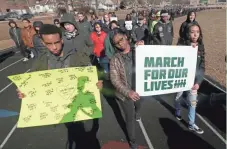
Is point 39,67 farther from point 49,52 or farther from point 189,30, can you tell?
point 189,30

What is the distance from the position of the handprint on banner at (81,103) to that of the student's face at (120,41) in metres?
0.76

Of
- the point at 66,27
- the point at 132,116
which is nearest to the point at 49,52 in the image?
the point at 132,116

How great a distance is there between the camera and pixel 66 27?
21.7ft

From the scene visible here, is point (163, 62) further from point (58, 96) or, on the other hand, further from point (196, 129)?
point (196, 129)

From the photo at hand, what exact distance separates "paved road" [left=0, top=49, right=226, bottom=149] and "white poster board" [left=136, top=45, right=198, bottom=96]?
115cm

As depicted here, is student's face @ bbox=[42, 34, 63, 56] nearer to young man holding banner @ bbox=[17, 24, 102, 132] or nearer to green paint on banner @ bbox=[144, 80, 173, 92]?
young man holding banner @ bbox=[17, 24, 102, 132]

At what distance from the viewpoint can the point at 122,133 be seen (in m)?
5.31

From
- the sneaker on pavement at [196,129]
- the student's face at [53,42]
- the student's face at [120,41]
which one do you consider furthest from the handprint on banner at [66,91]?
the sneaker on pavement at [196,129]

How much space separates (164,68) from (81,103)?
1480 mm

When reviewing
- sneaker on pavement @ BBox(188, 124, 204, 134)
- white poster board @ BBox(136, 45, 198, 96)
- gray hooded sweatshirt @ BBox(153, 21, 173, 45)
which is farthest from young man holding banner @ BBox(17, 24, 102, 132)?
gray hooded sweatshirt @ BBox(153, 21, 173, 45)

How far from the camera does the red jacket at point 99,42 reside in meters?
8.58

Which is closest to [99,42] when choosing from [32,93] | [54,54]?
[54,54]

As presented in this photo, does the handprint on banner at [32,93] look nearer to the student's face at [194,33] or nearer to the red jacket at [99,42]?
the student's face at [194,33]

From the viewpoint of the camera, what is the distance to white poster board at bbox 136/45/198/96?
3.95m
